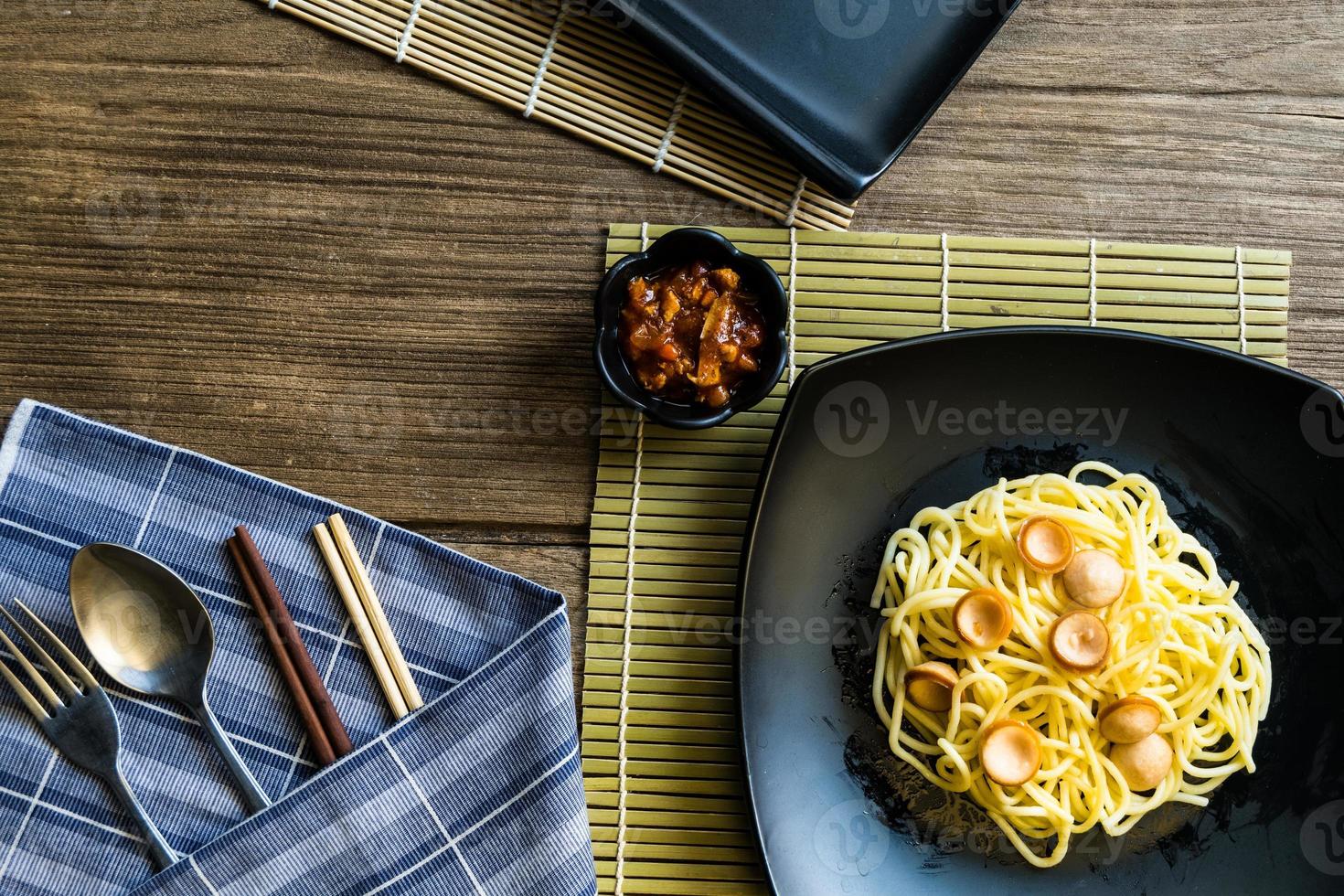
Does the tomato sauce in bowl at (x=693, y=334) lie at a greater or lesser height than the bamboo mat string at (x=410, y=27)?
lesser

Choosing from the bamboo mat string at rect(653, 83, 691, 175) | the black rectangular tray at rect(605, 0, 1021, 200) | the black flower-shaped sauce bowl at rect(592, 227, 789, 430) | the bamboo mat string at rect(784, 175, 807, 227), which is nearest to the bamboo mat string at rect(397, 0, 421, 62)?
the black rectangular tray at rect(605, 0, 1021, 200)

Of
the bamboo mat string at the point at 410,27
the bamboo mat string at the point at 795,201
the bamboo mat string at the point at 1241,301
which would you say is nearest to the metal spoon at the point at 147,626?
the bamboo mat string at the point at 410,27

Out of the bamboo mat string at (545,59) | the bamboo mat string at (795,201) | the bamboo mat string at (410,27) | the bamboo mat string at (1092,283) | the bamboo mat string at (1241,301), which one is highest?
the bamboo mat string at (410,27)

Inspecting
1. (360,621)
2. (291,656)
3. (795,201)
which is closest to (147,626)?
(291,656)

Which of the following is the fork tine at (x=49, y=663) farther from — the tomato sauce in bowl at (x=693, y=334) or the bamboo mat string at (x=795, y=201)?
the bamboo mat string at (x=795, y=201)

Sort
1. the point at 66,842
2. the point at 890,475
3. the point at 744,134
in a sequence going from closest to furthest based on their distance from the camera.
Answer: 1. the point at 66,842
2. the point at 890,475
3. the point at 744,134

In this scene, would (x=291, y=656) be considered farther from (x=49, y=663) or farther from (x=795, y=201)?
(x=795, y=201)

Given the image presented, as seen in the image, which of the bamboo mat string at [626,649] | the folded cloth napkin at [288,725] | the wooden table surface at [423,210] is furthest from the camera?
the wooden table surface at [423,210]

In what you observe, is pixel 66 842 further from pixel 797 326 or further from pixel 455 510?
pixel 797 326

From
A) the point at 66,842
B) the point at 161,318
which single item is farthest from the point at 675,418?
the point at 66,842
